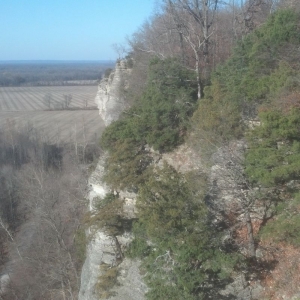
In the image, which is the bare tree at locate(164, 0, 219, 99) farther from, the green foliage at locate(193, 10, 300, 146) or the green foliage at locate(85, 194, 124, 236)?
the green foliage at locate(85, 194, 124, 236)

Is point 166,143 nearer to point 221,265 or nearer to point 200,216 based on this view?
point 200,216

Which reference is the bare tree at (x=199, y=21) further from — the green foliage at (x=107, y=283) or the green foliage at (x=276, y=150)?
the green foliage at (x=107, y=283)

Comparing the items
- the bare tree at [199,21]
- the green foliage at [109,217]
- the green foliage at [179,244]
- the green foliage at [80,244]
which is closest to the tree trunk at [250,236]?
the green foliage at [179,244]

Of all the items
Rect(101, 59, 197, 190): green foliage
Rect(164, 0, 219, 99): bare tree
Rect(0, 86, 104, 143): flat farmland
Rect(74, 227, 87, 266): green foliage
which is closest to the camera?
Rect(101, 59, 197, 190): green foliage

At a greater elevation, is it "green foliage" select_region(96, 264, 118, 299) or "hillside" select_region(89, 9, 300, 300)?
"hillside" select_region(89, 9, 300, 300)

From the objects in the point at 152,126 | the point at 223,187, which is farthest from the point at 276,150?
the point at 152,126

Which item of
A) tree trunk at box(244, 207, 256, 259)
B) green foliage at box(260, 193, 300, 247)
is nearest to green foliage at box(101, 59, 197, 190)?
tree trunk at box(244, 207, 256, 259)

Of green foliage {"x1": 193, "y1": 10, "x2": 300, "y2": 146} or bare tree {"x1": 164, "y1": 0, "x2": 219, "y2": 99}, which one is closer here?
green foliage {"x1": 193, "y1": 10, "x2": 300, "y2": 146}
